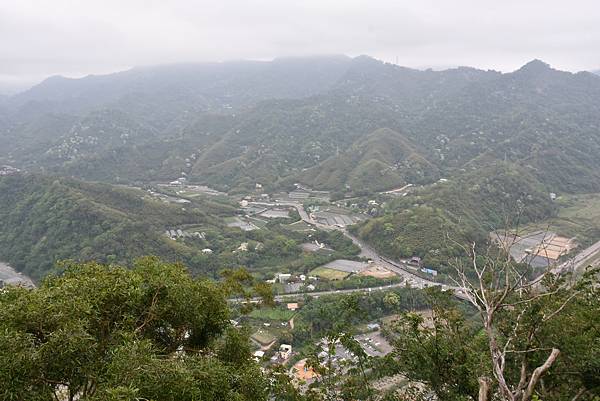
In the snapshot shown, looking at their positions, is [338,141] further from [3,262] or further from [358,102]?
[3,262]

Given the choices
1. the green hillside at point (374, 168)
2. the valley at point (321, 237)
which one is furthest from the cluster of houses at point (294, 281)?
the green hillside at point (374, 168)

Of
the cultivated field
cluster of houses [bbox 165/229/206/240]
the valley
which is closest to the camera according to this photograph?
the valley

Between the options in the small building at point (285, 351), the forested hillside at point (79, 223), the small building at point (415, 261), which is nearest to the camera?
the small building at point (285, 351)

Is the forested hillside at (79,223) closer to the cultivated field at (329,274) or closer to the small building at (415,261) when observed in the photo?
the cultivated field at (329,274)

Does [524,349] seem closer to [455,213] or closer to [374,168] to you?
[455,213]

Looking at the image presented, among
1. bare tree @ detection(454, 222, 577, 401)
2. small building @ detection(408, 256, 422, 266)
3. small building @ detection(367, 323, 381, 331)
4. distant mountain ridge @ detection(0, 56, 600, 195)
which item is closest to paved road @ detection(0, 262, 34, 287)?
small building @ detection(367, 323, 381, 331)

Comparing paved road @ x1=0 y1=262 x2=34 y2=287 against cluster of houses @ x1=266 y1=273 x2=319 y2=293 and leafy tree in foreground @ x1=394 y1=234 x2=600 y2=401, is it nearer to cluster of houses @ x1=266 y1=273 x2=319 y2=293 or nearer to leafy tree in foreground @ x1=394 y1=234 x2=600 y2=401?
cluster of houses @ x1=266 y1=273 x2=319 y2=293

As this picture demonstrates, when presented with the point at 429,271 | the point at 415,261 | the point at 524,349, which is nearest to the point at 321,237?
the point at 415,261

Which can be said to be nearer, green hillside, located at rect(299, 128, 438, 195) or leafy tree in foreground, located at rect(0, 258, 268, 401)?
leafy tree in foreground, located at rect(0, 258, 268, 401)

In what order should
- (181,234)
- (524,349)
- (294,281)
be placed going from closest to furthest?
(524,349) < (294,281) < (181,234)

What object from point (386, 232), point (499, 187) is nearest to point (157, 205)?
point (386, 232)
